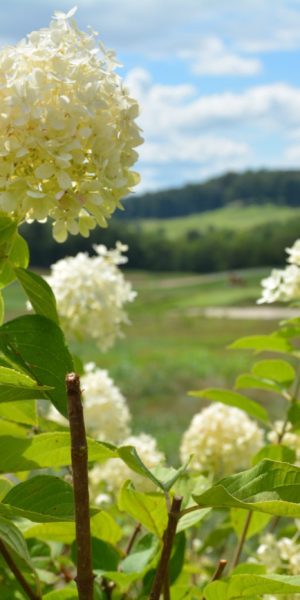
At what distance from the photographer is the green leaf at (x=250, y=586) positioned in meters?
0.56

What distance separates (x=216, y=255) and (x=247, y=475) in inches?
1215

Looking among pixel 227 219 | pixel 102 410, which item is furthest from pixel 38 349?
pixel 227 219

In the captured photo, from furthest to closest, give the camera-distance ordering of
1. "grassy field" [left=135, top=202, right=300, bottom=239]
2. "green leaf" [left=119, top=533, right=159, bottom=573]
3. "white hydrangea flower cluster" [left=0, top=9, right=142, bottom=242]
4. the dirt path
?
1. "grassy field" [left=135, top=202, right=300, bottom=239]
2. the dirt path
3. "green leaf" [left=119, top=533, right=159, bottom=573]
4. "white hydrangea flower cluster" [left=0, top=9, right=142, bottom=242]

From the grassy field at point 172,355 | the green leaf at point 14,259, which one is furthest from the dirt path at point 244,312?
the green leaf at point 14,259

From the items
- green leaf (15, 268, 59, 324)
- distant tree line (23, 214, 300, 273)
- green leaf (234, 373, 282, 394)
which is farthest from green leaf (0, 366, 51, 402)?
distant tree line (23, 214, 300, 273)

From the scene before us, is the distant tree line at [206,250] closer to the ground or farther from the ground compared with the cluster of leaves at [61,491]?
farther from the ground

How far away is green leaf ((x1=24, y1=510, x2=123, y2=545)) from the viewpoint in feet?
2.49

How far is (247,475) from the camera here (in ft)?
1.96

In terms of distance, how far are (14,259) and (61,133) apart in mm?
138

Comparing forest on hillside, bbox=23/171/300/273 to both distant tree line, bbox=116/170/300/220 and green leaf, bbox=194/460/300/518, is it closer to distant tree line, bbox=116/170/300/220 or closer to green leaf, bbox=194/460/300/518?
distant tree line, bbox=116/170/300/220

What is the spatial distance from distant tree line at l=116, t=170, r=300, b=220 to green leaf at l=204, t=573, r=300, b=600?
46.5 m

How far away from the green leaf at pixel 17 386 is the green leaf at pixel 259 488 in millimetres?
133

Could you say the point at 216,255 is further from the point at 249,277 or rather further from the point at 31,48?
the point at 31,48

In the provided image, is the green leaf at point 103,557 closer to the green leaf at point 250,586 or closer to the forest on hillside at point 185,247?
the green leaf at point 250,586
